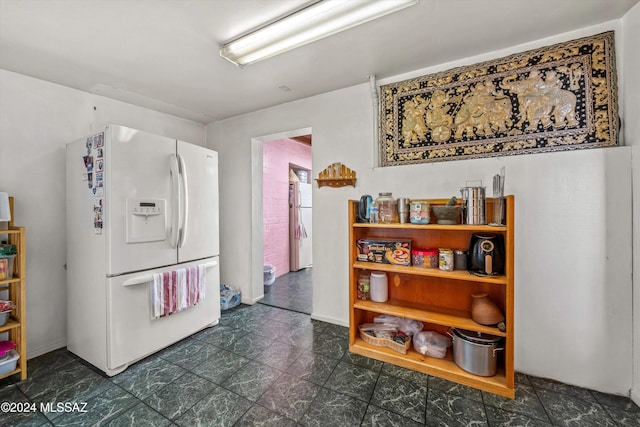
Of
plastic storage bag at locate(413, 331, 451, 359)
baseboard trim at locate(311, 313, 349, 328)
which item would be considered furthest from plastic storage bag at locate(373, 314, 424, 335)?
baseboard trim at locate(311, 313, 349, 328)

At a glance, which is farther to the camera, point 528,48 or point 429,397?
point 528,48

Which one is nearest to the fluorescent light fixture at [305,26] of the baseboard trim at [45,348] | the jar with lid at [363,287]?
the jar with lid at [363,287]

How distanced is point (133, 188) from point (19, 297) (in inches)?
43.2

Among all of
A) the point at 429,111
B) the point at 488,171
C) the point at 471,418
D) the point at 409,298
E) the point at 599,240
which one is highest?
the point at 429,111

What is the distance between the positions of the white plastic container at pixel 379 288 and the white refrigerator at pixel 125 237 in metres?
1.67

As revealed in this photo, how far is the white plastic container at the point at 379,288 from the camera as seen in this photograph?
85.0 inches

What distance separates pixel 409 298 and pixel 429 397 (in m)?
0.72

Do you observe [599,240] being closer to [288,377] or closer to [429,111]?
[429,111]

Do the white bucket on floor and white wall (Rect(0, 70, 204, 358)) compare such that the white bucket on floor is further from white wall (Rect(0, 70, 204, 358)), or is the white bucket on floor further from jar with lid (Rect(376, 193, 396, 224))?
jar with lid (Rect(376, 193, 396, 224))

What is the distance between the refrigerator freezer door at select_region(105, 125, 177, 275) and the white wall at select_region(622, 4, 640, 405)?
3.23 meters

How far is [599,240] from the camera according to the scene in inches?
64.6

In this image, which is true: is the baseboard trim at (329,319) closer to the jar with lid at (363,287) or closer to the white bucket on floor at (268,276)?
the jar with lid at (363,287)

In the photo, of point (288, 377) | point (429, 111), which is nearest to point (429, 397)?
point (288, 377)

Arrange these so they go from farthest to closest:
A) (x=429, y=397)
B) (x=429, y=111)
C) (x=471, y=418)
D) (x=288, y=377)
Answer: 1. (x=429, y=111)
2. (x=288, y=377)
3. (x=429, y=397)
4. (x=471, y=418)
